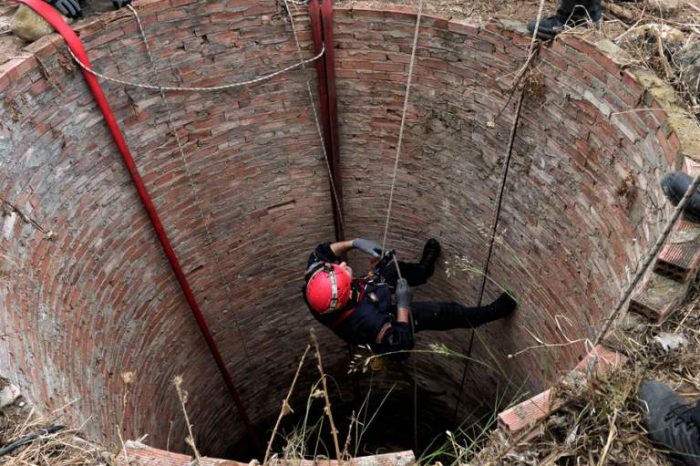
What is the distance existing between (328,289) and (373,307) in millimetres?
508

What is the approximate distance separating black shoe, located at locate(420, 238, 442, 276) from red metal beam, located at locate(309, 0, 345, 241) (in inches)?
30.1

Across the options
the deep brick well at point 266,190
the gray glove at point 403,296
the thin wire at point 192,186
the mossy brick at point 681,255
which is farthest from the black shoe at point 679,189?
the thin wire at point 192,186

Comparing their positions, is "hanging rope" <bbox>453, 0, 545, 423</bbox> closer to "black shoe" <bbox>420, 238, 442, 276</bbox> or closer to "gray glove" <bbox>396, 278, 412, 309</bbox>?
"black shoe" <bbox>420, 238, 442, 276</bbox>

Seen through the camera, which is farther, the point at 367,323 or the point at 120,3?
the point at 367,323

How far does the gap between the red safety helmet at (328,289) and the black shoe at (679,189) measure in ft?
7.11

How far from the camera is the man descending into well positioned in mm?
4172

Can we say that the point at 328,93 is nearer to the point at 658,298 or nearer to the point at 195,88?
the point at 195,88

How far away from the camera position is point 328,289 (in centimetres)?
409

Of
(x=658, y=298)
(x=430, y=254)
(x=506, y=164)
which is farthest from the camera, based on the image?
(x=430, y=254)

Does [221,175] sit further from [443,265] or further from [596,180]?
[596,180]

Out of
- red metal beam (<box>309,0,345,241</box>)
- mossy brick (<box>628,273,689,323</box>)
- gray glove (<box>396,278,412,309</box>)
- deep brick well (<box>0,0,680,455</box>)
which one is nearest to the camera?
mossy brick (<box>628,273,689,323</box>)

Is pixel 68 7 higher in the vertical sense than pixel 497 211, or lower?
higher

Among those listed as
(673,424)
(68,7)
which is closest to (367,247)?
(68,7)

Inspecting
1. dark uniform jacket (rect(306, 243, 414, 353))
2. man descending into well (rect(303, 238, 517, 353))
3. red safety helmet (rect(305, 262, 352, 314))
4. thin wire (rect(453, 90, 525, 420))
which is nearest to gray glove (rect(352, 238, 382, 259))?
man descending into well (rect(303, 238, 517, 353))
